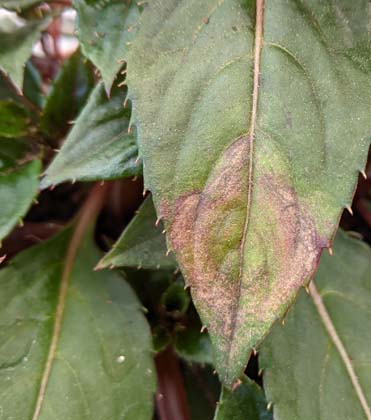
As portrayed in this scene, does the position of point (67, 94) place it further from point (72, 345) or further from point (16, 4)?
point (72, 345)

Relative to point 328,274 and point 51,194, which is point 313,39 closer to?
point 328,274

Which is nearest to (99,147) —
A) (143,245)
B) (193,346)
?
(143,245)

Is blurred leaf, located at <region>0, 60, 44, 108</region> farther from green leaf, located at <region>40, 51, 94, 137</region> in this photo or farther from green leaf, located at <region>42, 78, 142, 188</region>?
green leaf, located at <region>42, 78, 142, 188</region>

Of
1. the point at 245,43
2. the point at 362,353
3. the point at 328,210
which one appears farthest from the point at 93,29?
the point at 362,353

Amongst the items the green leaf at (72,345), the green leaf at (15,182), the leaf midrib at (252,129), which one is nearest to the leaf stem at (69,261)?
the green leaf at (72,345)

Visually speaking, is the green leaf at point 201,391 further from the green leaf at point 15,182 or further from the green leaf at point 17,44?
the green leaf at point 17,44

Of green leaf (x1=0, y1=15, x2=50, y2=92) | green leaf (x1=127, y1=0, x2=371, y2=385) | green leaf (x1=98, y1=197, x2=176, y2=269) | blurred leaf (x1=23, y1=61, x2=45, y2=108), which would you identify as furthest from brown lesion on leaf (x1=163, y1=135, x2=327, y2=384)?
blurred leaf (x1=23, y1=61, x2=45, y2=108)
